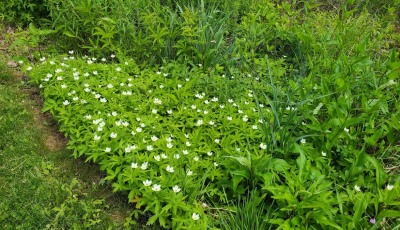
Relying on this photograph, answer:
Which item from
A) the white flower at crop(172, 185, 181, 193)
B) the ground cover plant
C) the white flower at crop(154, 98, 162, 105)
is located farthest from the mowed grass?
the white flower at crop(154, 98, 162, 105)

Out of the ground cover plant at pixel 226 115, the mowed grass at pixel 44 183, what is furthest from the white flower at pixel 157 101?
the mowed grass at pixel 44 183

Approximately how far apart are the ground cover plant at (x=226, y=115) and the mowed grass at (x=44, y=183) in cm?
14

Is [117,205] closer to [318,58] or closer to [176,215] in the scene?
[176,215]

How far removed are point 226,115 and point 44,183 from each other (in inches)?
63.9

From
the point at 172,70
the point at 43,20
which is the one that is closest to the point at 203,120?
the point at 172,70

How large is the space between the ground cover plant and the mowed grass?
0.14 meters

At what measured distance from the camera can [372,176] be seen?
3111 mm

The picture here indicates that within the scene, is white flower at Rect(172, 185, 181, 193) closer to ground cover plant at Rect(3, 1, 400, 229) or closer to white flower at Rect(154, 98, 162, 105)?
ground cover plant at Rect(3, 1, 400, 229)

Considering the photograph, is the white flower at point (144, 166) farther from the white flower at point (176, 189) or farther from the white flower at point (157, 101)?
the white flower at point (157, 101)

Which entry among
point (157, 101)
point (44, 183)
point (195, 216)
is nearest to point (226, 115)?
point (157, 101)

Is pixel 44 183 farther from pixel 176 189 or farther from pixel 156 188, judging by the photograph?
pixel 176 189

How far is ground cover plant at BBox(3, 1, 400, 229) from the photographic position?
279cm

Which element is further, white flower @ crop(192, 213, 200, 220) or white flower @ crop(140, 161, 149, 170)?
white flower @ crop(140, 161, 149, 170)

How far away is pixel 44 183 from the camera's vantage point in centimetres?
300
